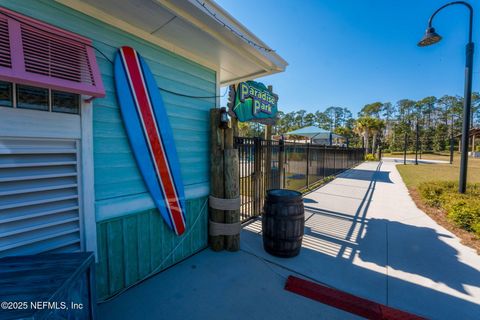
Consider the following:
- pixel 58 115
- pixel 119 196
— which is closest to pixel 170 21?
pixel 58 115

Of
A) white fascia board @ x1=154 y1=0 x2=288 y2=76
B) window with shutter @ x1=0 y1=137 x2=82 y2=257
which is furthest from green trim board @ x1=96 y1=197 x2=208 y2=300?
white fascia board @ x1=154 y1=0 x2=288 y2=76

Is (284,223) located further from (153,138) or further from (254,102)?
(254,102)

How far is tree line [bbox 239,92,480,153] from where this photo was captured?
145 ft

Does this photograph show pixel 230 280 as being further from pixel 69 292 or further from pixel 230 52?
pixel 230 52

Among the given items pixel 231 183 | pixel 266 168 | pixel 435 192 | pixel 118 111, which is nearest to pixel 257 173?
pixel 266 168

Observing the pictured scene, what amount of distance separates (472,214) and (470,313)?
2675 millimetres

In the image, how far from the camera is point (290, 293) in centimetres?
223

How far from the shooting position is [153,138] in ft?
7.83

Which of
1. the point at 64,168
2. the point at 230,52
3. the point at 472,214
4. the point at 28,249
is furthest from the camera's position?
the point at 472,214

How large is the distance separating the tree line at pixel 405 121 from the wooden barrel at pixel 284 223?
3857 centimetres

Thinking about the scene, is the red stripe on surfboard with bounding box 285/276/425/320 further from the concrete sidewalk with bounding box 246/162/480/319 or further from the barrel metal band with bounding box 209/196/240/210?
the barrel metal band with bounding box 209/196/240/210

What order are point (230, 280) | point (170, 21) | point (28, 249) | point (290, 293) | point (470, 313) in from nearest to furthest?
point (28, 249) < point (470, 313) < point (170, 21) < point (290, 293) < point (230, 280)

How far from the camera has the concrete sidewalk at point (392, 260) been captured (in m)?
2.13

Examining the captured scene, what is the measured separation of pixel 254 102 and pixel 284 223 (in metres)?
2.57
